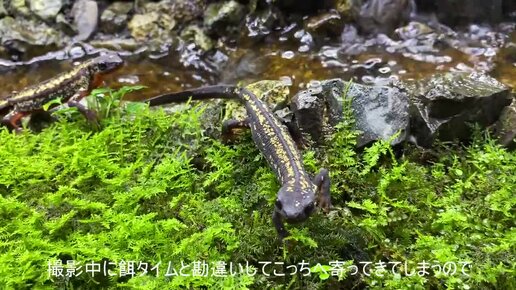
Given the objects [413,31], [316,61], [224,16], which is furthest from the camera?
[224,16]

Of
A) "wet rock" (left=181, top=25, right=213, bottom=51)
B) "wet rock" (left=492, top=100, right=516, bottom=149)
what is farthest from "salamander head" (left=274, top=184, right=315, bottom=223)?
"wet rock" (left=181, top=25, right=213, bottom=51)

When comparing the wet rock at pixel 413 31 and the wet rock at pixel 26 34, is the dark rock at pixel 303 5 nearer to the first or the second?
the wet rock at pixel 413 31

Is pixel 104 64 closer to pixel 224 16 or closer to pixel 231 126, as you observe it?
pixel 231 126

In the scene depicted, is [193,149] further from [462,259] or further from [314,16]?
[314,16]

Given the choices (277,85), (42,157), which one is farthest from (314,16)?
(42,157)

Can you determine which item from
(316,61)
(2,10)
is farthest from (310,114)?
(2,10)
